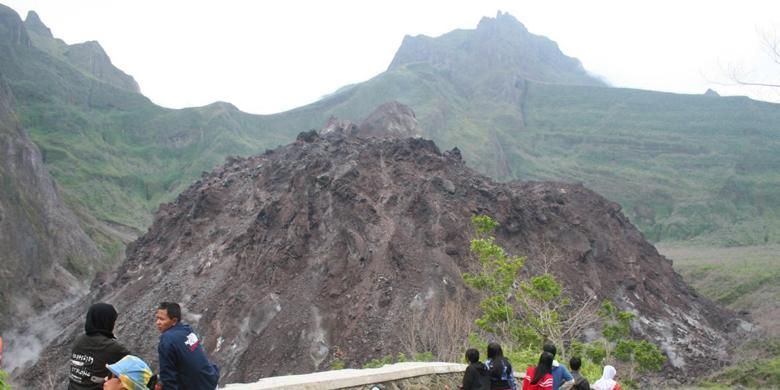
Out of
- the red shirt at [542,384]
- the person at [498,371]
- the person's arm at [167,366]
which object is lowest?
the red shirt at [542,384]

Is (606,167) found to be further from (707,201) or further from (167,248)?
(167,248)

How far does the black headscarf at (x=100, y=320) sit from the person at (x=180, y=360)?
39 cm

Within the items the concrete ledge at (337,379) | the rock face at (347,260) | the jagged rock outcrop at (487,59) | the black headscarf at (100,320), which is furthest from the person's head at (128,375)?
the jagged rock outcrop at (487,59)

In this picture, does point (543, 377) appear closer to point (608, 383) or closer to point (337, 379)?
point (608, 383)

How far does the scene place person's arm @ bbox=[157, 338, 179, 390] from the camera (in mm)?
5191

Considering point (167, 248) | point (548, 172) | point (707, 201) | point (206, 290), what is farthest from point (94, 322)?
point (548, 172)

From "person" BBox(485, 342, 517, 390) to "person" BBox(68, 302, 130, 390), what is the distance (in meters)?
4.07

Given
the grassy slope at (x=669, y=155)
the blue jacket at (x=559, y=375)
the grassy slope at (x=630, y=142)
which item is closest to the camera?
the blue jacket at (x=559, y=375)

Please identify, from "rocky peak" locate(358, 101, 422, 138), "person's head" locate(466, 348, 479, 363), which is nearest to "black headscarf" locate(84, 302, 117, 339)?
"person's head" locate(466, 348, 479, 363)

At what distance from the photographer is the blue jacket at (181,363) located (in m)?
5.20

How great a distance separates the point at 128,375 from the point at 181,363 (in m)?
0.52

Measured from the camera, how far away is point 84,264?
66.8 m

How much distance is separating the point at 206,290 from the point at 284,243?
5.49m

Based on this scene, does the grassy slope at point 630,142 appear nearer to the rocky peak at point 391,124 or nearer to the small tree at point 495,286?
the rocky peak at point 391,124
